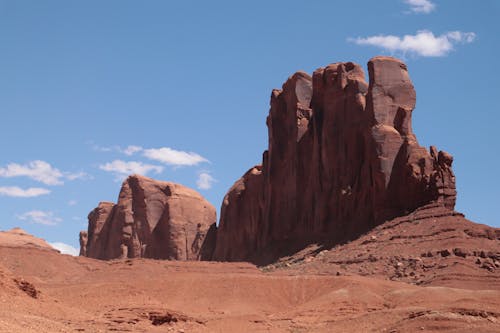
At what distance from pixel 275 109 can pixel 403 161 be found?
77.4 ft

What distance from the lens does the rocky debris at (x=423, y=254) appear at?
4994 cm

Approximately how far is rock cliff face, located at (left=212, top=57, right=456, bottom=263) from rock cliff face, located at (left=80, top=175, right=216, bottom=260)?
9422 mm

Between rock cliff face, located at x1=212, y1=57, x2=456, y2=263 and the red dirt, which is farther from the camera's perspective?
rock cliff face, located at x1=212, y1=57, x2=456, y2=263

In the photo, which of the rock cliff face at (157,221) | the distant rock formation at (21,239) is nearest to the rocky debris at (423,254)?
the distant rock formation at (21,239)

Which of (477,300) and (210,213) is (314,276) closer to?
(477,300)

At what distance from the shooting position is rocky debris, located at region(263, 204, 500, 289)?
49.9 meters

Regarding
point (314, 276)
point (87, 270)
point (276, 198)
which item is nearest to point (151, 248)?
point (276, 198)

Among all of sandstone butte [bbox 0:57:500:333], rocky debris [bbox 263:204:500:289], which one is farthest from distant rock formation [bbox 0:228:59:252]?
rocky debris [bbox 263:204:500:289]

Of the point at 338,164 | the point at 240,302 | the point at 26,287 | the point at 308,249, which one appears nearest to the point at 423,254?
the point at 240,302

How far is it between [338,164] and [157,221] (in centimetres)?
3524

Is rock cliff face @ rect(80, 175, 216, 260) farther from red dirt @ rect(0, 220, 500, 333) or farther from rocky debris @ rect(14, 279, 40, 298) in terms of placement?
rocky debris @ rect(14, 279, 40, 298)

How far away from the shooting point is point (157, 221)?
10125cm

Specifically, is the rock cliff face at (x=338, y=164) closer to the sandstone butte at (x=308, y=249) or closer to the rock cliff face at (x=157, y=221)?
the sandstone butte at (x=308, y=249)

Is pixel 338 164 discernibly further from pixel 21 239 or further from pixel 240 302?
pixel 21 239
